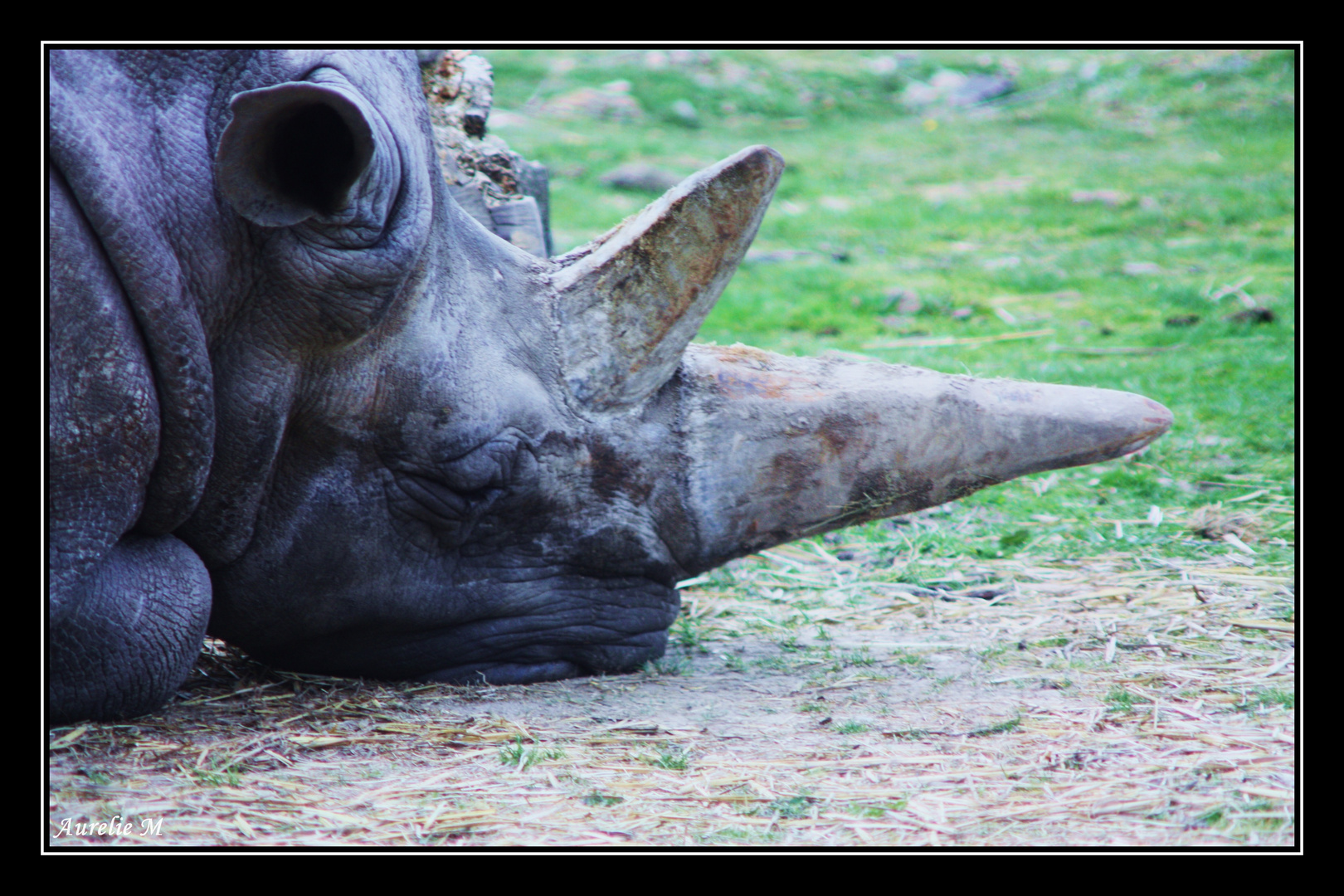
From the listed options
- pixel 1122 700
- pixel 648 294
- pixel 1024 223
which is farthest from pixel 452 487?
pixel 1024 223

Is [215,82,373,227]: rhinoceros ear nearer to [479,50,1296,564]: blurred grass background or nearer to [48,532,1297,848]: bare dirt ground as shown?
[48,532,1297,848]: bare dirt ground

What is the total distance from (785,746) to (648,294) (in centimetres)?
103

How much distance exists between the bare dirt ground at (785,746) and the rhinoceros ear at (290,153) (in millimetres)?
1067

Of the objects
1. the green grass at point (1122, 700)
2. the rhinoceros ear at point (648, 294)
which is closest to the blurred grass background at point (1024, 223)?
the rhinoceros ear at point (648, 294)

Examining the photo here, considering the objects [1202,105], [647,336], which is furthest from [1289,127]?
[647,336]

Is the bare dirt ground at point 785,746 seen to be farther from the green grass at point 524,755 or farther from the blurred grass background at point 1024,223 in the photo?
the blurred grass background at point 1024,223

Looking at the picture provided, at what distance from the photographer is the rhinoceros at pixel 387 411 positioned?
2.64m

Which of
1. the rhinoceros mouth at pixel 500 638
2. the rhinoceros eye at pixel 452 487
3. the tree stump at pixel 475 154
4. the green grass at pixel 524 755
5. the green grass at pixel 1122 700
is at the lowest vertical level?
→ the green grass at pixel 524 755

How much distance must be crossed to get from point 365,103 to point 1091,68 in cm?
1629

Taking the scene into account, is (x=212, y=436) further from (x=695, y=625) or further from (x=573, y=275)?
(x=695, y=625)

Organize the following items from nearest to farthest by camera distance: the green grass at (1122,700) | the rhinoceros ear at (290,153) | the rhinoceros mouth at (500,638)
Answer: the rhinoceros ear at (290,153) < the green grass at (1122,700) < the rhinoceros mouth at (500,638)

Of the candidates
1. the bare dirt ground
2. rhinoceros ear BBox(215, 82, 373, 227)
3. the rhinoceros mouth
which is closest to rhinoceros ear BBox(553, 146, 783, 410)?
the rhinoceros mouth

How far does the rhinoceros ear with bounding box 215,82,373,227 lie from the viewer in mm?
2562

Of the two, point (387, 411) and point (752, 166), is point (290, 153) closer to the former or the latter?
point (387, 411)
